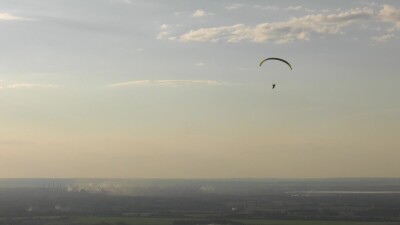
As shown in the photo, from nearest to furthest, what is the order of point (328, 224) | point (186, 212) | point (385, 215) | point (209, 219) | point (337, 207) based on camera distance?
point (328, 224)
point (209, 219)
point (385, 215)
point (186, 212)
point (337, 207)

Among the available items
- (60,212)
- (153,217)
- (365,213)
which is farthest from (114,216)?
(365,213)

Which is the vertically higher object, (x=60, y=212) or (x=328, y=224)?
(x=60, y=212)

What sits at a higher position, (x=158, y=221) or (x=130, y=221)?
(x=130, y=221)

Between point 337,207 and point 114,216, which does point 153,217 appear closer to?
point 114,216

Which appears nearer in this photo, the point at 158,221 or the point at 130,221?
the point at 130,221

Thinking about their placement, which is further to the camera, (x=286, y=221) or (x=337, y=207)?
(x=337, y=207)

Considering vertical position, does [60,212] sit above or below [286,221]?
above

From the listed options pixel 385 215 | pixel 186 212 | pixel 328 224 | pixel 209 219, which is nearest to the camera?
pixel 328 224

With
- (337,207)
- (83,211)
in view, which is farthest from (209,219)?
(337,207)

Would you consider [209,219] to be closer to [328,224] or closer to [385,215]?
[328,224]
